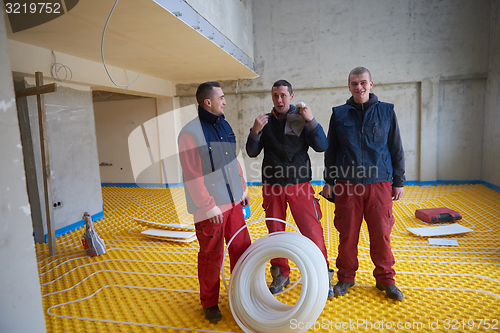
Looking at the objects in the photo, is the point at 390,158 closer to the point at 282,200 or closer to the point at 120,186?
the point at 282,200

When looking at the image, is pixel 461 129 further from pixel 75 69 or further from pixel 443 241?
pixel 75 69

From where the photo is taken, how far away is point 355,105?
2.82 metres

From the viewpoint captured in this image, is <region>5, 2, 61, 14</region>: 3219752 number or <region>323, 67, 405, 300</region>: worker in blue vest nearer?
<region>323, 67, 405, 300</region>: worker in blue vest

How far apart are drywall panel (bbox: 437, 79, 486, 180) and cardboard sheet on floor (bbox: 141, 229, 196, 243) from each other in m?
7.02

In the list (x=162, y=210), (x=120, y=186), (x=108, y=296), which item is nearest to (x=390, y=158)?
(x=108, y=296)

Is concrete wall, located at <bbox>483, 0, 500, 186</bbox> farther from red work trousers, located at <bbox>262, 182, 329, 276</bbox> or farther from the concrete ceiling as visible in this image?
red work trousers, located at <bbox>262, 182, 329, 276</bbox>

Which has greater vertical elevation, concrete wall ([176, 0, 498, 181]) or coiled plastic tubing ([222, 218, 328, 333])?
concrete wall ([176, 0, 498, 181])

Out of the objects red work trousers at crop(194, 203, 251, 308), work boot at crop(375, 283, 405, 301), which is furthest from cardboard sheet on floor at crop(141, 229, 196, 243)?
work boot at crop(375, 283, 405, 301)

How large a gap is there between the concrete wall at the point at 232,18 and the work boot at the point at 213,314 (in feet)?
11.9

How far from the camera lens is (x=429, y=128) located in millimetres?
7918

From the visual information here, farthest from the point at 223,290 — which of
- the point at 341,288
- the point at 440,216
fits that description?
the point at 440,216

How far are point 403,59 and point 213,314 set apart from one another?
789cm

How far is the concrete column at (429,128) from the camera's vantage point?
7777mm

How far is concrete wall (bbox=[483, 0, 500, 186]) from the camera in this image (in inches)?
275
